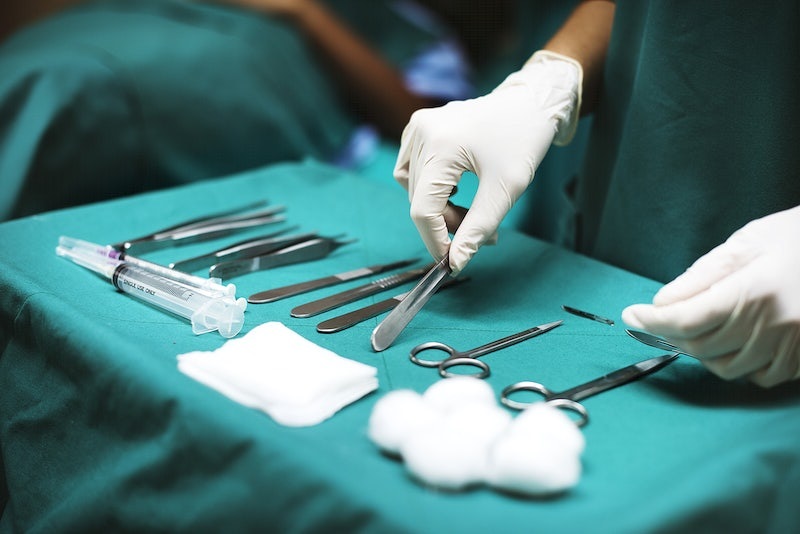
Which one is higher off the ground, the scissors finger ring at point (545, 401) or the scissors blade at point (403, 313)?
the scissors blade at point (403, 313)

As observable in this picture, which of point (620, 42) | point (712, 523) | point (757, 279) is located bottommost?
point (712, 523)

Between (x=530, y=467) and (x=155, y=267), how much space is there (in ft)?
2.30

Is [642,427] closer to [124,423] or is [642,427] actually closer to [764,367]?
[764,367]

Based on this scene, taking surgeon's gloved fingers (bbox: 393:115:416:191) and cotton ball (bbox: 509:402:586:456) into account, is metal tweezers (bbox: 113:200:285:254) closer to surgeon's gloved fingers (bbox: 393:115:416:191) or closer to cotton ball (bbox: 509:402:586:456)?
surgeon's gloved fingers (bbox: 393:115:416:191)

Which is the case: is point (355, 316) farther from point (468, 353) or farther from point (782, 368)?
point (782, 368)

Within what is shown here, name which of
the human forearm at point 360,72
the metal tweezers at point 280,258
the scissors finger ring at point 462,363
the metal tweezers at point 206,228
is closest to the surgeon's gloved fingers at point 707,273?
the scissors finger ring at point 462,363

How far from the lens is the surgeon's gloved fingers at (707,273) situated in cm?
87

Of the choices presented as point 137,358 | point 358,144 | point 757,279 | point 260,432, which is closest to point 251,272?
point 137,358

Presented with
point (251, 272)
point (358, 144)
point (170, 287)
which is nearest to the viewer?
point (170, 287)

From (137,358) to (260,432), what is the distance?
8.3 inches

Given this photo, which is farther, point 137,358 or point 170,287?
point 170,287

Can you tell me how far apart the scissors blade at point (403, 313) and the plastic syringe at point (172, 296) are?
18 centimetres

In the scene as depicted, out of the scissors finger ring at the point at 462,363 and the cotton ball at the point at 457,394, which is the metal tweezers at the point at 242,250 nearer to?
the scissors finger ring at the point at 462,363

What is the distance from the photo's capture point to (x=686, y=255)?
48.4 inches
